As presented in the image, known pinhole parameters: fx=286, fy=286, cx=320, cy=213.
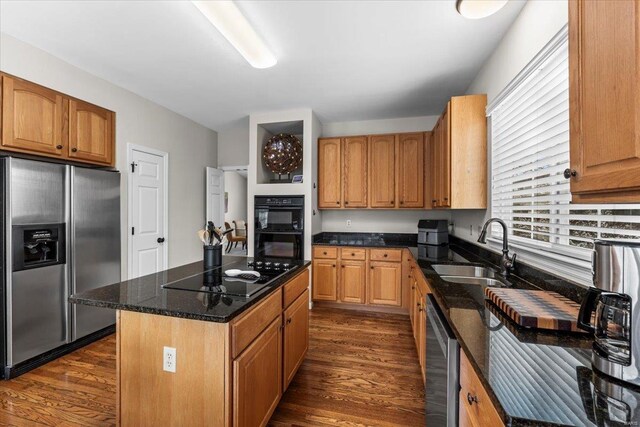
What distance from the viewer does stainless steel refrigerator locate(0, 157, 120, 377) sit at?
86.7 inches

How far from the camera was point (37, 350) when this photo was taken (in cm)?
235

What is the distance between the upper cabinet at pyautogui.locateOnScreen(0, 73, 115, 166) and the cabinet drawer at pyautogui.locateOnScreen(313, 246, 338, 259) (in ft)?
8.53

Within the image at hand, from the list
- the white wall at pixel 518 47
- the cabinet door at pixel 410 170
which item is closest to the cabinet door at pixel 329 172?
the cabinet door at pixel 410 170

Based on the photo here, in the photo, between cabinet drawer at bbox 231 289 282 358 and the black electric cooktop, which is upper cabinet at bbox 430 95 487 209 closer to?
the black electric cooktop

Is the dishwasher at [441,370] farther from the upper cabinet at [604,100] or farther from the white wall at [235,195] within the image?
the white wall at [235,195]

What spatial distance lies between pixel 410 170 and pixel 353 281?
1703 mm

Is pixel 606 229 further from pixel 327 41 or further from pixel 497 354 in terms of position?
pixel 327 41

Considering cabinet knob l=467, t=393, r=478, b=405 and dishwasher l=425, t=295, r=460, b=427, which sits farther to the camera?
dishwasher l=425, t=295, r=460, b=427

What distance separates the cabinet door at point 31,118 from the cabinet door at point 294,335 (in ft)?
8.37

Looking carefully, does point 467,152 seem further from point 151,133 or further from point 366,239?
point 151,133

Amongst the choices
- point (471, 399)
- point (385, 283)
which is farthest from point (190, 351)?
point (385, 283)

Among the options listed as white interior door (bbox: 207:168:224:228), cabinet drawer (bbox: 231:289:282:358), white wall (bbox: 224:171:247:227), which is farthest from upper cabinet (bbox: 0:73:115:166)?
white wall (bbox: 224:171:247:227)

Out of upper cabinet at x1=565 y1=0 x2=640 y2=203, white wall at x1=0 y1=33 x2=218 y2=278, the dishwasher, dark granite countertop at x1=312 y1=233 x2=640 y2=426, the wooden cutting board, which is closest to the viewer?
dark granite countertop at x1=312 y1=233 x2=640 y2=426

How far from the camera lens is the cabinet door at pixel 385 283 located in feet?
12.1
